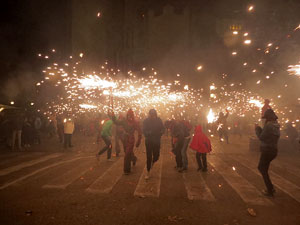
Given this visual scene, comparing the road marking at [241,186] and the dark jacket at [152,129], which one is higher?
the dark jacket at [152,129]

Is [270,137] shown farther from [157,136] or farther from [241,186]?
[157,136]

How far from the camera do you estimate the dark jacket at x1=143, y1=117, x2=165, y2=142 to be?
7363 mm

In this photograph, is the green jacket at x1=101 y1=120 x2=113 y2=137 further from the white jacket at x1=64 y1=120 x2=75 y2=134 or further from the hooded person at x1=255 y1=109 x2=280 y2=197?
the hooded person at x1=255 y1=109 x2=280 y2=197

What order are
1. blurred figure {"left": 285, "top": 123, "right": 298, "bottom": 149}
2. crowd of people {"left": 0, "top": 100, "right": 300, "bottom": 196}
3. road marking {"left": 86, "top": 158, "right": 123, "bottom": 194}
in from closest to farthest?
crowd of people {"left": 0, "top": 100, "right": 300, "bottom": 196}, road marking {"left": 86, "top": 158, "right": 123, "bottom": 194}, blurred figure {"left": 285, "top": 123, "right": 298, "bottom": 149}

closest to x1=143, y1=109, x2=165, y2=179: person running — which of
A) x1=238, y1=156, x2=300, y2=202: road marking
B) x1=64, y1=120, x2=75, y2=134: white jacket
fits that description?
x1=238, y1=156, x2=300, y2=202: road marking

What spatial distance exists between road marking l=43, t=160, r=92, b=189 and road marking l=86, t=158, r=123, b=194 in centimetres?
66

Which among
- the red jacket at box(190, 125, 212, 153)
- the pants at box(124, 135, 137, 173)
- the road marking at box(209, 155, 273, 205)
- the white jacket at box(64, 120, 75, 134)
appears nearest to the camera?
the road marking at box(209, 155, 273, 205)

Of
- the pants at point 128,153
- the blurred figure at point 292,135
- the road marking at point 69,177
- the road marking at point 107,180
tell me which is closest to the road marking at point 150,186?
the pants at point 128,153

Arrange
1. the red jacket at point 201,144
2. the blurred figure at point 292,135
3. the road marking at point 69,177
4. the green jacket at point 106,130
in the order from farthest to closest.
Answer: the blurred figure at point 292,135
the green jacket at point 106,130
the red jacket at point 201,144
the road marking at point 69,177

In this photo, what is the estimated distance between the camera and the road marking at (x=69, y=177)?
613cm

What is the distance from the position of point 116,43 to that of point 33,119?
49.2 m

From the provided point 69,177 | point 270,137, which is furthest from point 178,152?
point 69,177

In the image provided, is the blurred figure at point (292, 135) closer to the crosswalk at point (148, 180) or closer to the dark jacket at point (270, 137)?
the crosswalk at point (148, 180)

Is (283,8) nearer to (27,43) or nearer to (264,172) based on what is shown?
(264,172)
